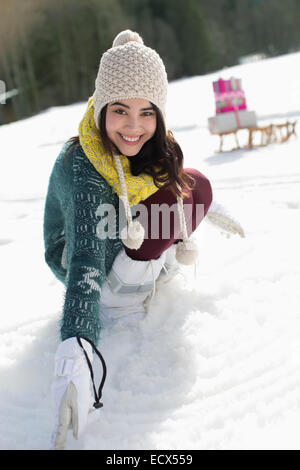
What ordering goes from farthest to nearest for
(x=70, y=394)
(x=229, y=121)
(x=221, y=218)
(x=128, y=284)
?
(x=229, y=121) < (x=221, y=218) < (x=128, y=284) < (x=70, y=394)

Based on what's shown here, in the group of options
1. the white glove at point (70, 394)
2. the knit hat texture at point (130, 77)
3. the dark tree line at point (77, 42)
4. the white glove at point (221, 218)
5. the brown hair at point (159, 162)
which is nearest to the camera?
the white glove at point (70, 394)

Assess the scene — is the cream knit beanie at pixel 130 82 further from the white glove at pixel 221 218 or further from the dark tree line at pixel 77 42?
the dark tree line at pixel 77 42

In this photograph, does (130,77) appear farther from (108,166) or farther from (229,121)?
(229,121)

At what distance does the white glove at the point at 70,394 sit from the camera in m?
0.86

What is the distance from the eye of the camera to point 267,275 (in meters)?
1.65

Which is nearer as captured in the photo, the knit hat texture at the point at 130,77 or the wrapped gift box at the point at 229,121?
the knit hat texture at the point at 130,77

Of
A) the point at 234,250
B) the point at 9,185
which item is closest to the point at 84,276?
the point at 234,250

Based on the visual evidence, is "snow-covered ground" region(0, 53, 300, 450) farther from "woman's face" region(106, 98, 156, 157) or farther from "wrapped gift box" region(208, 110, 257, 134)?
"wrapped gift box" region(208, 110, 257, 134)

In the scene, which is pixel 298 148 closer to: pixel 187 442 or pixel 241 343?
pixel 241 343

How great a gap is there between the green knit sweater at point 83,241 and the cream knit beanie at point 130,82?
0.07 m

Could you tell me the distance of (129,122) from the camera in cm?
120

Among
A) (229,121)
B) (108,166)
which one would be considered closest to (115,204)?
(108,166)

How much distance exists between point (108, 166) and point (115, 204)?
144mm

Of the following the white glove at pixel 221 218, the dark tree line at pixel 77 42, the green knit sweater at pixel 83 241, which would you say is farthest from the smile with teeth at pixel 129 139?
the dark tree line at pixel 77 42
